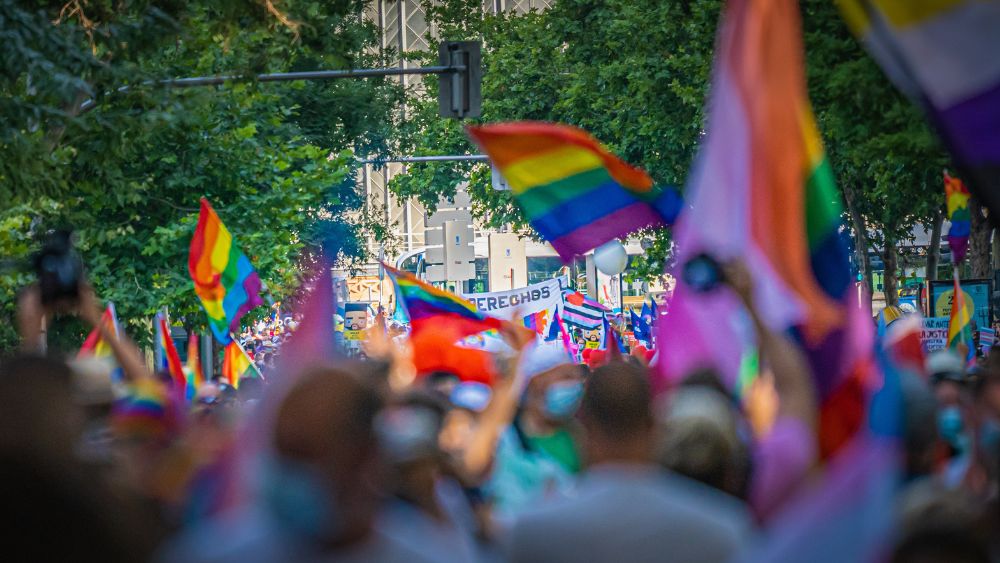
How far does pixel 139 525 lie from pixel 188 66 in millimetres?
20153

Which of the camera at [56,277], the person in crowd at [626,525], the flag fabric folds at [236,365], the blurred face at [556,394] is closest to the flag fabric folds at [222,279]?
the flag fabric folds at [236,365]

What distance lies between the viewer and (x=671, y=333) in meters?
6.73

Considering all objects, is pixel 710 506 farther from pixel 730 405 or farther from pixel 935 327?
pixel 935 327

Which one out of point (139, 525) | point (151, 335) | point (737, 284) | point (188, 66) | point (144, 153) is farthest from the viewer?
point (151, 335)

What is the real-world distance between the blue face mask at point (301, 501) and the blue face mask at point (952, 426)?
4.07 metres

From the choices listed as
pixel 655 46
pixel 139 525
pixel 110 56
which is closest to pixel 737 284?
pixel 139 525

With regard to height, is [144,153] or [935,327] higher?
[144,153]

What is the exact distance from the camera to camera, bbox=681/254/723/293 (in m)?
4.30

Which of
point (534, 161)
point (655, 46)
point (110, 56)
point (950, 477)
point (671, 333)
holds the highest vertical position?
point (655, 46)

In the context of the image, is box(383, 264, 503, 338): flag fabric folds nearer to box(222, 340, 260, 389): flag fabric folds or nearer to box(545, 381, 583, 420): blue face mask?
box(222, 340, 260, 389): flag fabric folds

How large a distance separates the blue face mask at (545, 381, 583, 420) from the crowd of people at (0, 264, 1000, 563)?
12 mm

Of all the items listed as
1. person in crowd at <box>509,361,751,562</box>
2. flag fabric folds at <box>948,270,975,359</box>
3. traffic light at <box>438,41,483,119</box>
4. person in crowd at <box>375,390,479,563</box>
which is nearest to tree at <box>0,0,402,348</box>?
person in crowd at <box>375,390,479,563</box>

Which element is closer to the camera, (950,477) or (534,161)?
(950,477)

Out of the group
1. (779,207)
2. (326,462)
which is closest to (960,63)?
(779,207)
